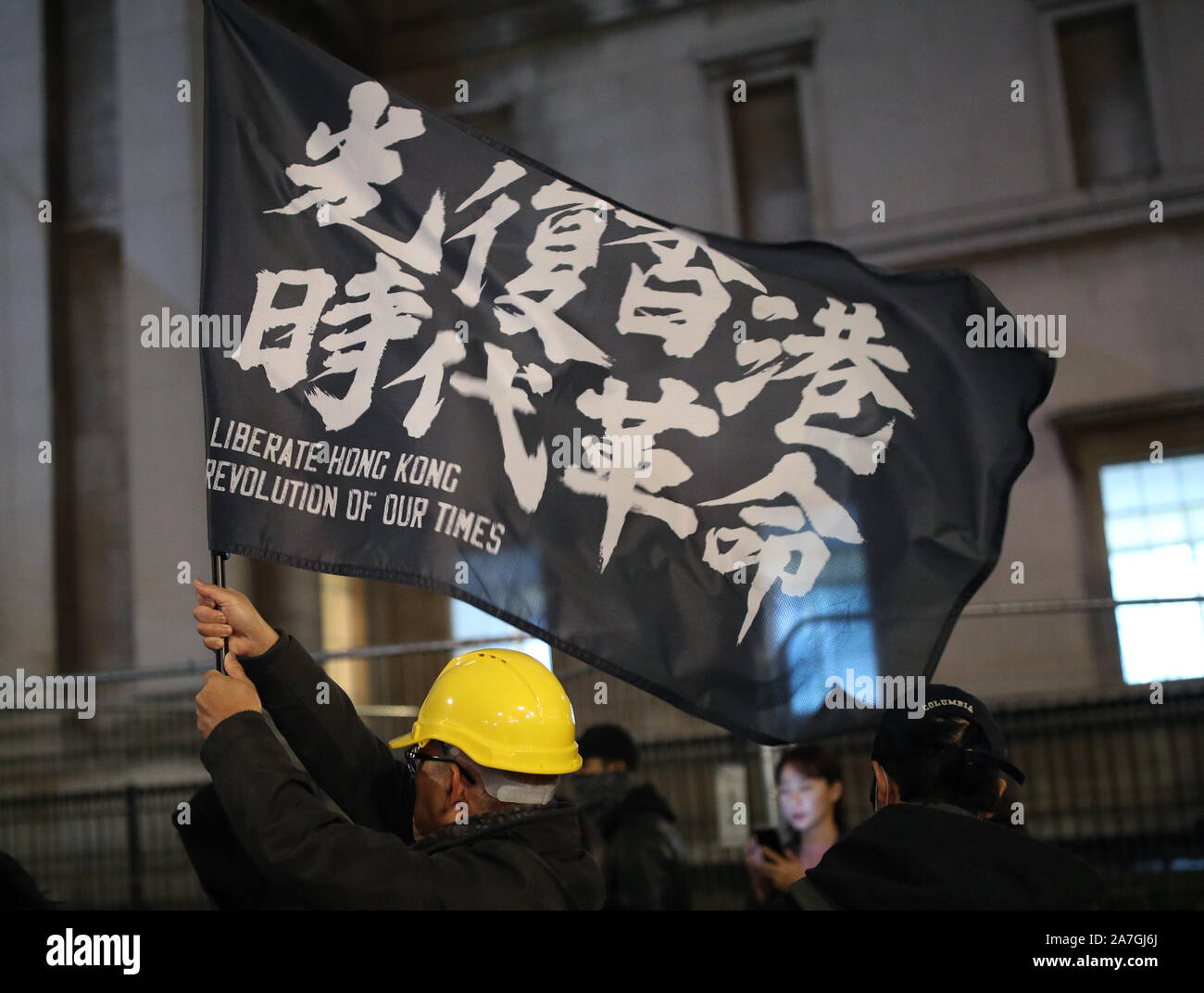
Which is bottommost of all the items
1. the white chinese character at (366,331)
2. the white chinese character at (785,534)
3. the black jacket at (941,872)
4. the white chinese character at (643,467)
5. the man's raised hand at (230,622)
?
the black jacket at (941,872)

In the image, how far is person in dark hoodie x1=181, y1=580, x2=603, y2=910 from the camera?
2.14 m

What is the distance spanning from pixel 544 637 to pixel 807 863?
2.64 m

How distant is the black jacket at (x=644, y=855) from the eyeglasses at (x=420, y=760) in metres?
2.79

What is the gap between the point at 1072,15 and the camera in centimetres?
1193

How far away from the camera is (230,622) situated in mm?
2689

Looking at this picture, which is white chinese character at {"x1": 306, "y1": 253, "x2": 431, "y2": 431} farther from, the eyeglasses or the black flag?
the eyeglasses

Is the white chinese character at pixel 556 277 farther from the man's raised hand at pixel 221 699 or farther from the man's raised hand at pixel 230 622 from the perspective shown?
the man's raised hand at pixel 221 699

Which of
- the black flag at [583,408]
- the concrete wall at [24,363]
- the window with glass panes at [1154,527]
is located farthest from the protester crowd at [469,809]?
the concrete wall at [24,363]

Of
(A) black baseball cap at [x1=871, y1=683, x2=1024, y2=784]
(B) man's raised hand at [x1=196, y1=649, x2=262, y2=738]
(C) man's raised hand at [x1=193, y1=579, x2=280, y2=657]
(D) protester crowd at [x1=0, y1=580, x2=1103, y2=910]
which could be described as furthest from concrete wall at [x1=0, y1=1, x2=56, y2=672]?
(A) black baseball cap at [x1=871, y1=683, x2=1024, y2=784]

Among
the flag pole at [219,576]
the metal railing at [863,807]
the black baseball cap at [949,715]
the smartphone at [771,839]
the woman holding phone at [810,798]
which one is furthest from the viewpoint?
the metal railing at [863,807]

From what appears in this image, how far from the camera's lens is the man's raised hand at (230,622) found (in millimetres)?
2641

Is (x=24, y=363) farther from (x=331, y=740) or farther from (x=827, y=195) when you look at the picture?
(x=331, y=740)

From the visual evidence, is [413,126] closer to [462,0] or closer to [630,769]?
[630,769]

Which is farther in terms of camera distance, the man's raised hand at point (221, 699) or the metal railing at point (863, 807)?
the metal railing at point (863, 807)
